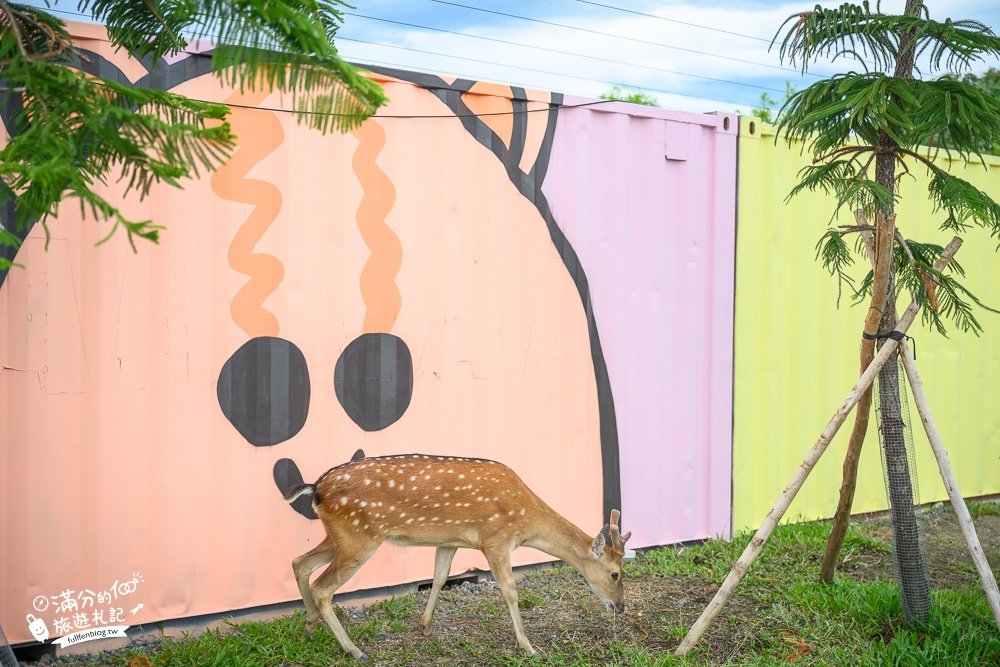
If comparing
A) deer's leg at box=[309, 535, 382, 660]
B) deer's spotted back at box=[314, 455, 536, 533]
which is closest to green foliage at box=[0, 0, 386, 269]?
deer's spotted back at box=[314, 455, 536, 533]

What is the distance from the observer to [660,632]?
4.25 metres

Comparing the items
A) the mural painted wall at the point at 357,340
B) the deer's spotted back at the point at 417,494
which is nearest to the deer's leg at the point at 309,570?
the deer's spotted back at the point at 417,494

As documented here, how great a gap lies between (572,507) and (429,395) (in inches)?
45.6

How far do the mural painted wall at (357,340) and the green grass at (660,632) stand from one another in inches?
13.2

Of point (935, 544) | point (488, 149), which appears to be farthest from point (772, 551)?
point (488, 149)

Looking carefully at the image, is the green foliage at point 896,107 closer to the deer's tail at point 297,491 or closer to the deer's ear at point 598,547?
the deer's ear at point 598,547

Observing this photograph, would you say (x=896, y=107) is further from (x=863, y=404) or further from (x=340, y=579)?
(x=340, y=579)

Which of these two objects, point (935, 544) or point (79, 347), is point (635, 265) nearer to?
point (935, 544)

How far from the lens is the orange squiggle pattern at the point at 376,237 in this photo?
4.58 metres

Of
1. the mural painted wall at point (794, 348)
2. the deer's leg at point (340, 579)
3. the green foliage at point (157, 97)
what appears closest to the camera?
the green foliage at point (157, 97)

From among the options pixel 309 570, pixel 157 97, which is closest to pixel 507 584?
pixel 309 570

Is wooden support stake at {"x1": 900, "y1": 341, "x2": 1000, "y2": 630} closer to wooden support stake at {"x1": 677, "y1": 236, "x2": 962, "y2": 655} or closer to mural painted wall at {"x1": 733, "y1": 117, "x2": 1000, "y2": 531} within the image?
wooden support stake at {"x1": 677, "y1": 236, "x2": 962, "y2": 655}

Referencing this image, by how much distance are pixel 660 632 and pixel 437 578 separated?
112cm

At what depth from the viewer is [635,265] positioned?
541cm
